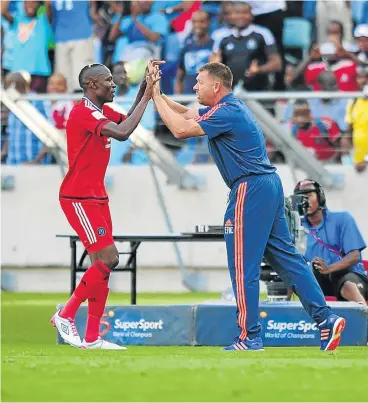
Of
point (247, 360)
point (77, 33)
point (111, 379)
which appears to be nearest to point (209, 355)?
point (247, 360)

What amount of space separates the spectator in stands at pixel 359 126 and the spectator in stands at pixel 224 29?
2113mm

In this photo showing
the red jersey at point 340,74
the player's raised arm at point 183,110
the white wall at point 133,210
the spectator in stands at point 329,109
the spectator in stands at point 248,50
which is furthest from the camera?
the spectator in stands at point 248,50

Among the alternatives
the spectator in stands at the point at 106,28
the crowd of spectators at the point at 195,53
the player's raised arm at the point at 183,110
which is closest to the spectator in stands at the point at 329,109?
the crowd of spectators at the point at 195,53

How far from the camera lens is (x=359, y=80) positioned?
16.5 m

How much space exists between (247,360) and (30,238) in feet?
33.6

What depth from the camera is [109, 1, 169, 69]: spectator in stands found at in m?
18.0

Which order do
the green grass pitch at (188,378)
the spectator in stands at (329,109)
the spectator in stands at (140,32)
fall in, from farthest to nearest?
the spectator in stands at (140,32) → the spectator in stands at (329,109) → the green grass pitch at (188,378)

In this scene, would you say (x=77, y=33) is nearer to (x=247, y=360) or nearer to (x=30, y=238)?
(x=30, y=238)

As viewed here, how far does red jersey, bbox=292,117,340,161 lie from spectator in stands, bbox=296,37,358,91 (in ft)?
2.92

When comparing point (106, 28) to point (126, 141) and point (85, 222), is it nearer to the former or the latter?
point (126, 141)

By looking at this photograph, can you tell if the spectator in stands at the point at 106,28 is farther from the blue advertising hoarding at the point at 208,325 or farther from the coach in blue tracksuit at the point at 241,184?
the coach in blue tracksuit at the point at 241,184

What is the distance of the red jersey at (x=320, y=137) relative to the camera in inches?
634

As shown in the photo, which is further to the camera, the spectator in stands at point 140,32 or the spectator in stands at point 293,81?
the spectator in stands at point 140,32

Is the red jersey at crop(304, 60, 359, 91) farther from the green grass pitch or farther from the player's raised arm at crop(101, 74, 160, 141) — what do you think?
the green grass pitch
